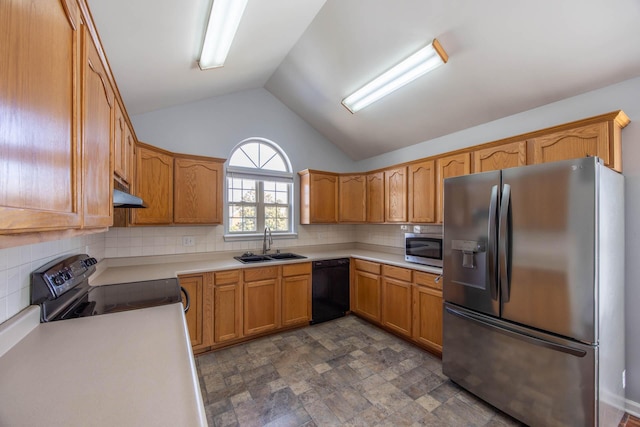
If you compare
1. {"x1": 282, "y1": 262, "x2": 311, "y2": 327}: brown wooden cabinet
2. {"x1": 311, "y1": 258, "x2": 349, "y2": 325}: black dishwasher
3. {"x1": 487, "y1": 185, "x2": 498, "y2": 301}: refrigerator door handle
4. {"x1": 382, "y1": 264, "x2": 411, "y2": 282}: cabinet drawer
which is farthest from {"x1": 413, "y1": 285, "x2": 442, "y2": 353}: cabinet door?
{"x1": 282, "y1": 262, "x2": 311, "y2": 327}: brown wooden cabinet

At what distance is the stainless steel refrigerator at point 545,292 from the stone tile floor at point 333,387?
28 cm

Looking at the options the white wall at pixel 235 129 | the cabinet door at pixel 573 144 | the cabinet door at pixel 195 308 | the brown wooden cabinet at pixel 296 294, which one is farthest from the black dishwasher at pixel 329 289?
the cabinet door at pixel 573 144

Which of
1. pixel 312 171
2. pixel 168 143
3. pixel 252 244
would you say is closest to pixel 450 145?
pixel 312 171

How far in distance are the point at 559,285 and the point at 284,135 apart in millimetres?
3458

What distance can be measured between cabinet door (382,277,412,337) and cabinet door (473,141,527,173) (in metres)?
1.45

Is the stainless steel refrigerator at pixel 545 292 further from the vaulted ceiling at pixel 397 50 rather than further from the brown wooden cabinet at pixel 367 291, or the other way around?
the brown wooden cabinet at pixel 367 291

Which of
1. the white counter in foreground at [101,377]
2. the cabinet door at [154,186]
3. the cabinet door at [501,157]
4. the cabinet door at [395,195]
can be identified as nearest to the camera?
the white counter in foreground at [101,377]

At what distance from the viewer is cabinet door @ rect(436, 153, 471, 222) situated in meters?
2.66

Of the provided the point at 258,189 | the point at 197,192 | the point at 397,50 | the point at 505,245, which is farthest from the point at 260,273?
the point at 397,50

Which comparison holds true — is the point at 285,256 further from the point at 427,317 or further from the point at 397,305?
the point at 427,317

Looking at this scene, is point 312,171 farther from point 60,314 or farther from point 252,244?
point 60,314

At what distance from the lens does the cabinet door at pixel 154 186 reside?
2471mm

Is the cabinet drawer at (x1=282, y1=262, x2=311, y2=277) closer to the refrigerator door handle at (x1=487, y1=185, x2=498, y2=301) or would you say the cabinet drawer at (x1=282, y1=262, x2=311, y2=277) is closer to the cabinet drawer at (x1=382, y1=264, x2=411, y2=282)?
the cabinet drawer at (x1=382, y1=264, x2=411, y2=282)

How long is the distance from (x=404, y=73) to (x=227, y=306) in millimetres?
2948
